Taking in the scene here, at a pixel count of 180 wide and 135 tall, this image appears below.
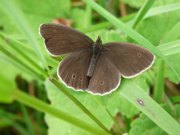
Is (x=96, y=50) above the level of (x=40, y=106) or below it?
below

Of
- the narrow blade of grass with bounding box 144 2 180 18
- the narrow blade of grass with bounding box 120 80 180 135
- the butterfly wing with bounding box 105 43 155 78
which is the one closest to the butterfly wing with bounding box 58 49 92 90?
the butterfly wing with bounding box 105 43 155 78

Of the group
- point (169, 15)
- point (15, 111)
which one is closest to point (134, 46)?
point (169, 15)

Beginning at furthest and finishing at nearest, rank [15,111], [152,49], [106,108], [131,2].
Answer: [15,111], [131,2], [106,108], [152,49]

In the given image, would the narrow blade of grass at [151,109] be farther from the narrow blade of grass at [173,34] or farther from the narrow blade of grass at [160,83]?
the narrow blade of grass at [173,34]

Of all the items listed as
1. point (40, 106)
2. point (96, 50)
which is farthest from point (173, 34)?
point (40, 106)

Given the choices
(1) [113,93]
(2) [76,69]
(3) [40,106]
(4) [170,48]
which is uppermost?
(3) [40,106]

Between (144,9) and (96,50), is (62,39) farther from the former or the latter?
(144,9)

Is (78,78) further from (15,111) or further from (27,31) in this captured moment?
(15,111)
